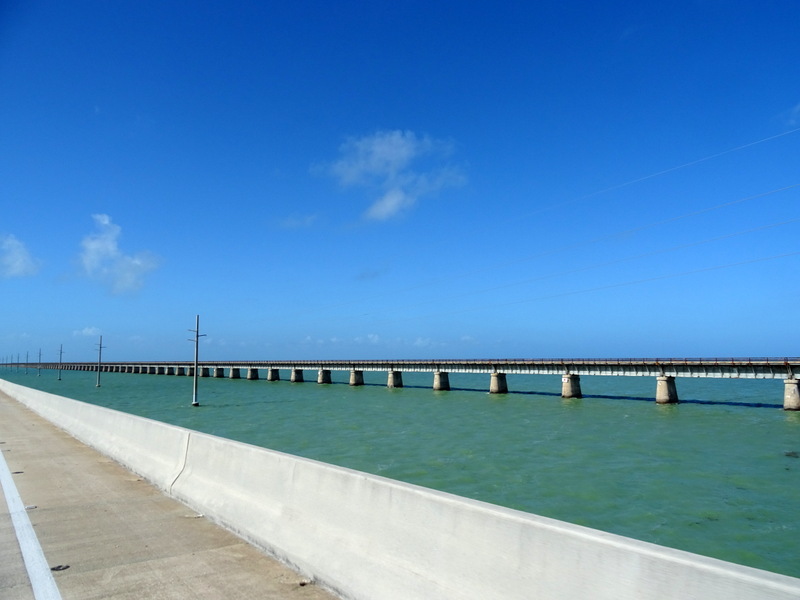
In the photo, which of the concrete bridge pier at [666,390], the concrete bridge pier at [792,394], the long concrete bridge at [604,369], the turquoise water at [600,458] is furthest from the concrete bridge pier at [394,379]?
the concrete bridge pier at [792,394]

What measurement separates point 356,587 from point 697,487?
19570mm

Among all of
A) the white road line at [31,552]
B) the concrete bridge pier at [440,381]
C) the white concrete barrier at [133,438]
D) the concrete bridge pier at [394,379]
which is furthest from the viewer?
the concrete bridge pier at [394,379]

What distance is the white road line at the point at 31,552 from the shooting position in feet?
20.0

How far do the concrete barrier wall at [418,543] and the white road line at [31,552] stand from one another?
87.7 inches

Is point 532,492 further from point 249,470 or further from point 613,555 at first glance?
point 613,555

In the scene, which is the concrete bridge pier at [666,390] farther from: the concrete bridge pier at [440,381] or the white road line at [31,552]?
the white road line at [31,552]

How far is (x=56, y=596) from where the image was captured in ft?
19.5

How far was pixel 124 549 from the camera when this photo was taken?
24.5ft

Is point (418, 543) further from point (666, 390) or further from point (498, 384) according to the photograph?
point (498, 384)

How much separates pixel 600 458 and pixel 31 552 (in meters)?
25.3

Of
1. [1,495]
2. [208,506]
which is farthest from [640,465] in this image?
Answer: [1,495]

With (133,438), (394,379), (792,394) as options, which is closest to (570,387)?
(792,394)

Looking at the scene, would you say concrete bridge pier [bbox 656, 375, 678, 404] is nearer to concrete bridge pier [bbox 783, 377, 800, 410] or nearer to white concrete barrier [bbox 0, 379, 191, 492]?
concrete bridge pier [bbox 783, 377, 800, 410]

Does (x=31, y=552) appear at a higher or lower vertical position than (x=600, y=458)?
higher
